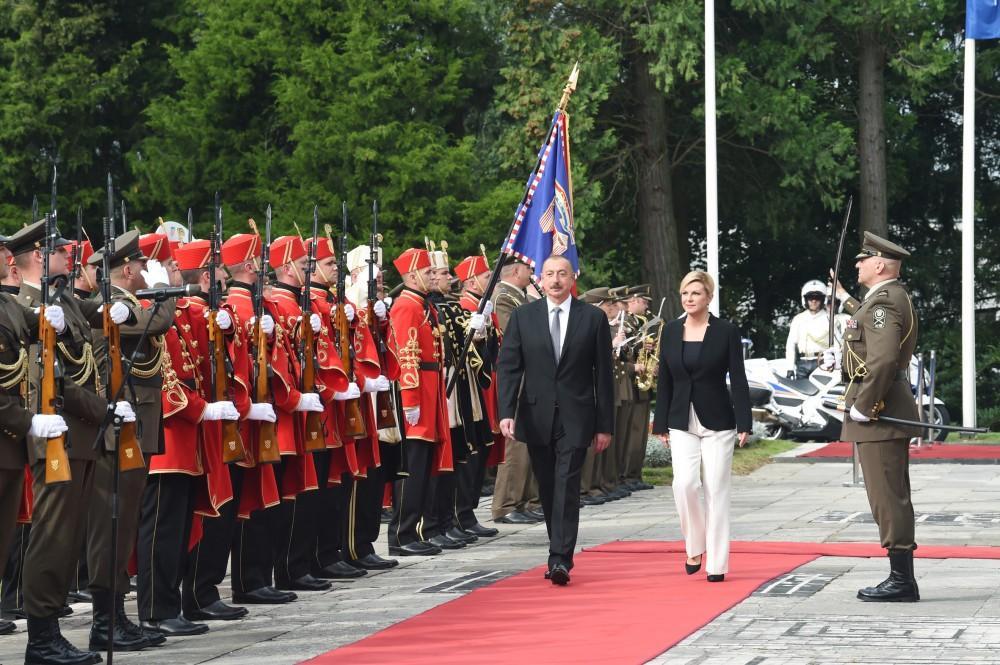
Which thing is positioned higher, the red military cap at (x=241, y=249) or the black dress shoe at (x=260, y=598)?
the red military cap at (x=241, y=249)

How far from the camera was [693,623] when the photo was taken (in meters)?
9.52

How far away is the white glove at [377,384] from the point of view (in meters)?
11.8

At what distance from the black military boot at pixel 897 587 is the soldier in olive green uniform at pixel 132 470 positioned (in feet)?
12.9

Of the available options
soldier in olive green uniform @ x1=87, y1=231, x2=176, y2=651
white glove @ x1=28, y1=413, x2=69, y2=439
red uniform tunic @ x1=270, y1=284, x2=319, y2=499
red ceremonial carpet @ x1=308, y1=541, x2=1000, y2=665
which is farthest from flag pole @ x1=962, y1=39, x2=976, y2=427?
white glove @ x1=28, y1=413, x2=69, y2=439

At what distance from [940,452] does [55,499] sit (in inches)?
631

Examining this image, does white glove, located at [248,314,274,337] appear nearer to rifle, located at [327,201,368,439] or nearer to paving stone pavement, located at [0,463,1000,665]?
rifle, located at [327,201,368,439]

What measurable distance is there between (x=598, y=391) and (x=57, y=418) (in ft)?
14.1

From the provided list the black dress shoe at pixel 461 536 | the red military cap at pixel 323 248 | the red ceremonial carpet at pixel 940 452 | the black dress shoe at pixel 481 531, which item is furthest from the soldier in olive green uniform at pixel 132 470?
the red ceremonial carpet at pixel 940 452

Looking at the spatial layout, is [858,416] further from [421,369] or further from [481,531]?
[481,531]

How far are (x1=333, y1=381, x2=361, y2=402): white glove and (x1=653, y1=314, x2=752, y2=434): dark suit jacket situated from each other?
1897 millimetres

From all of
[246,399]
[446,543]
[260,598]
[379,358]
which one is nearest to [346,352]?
[379,358]

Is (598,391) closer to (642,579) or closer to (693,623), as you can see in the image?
(642,579)

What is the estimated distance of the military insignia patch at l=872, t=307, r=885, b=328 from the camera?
Answer: 1053cm

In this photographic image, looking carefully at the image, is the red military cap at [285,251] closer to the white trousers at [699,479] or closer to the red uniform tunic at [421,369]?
the red uniform tunic at [421,369]
